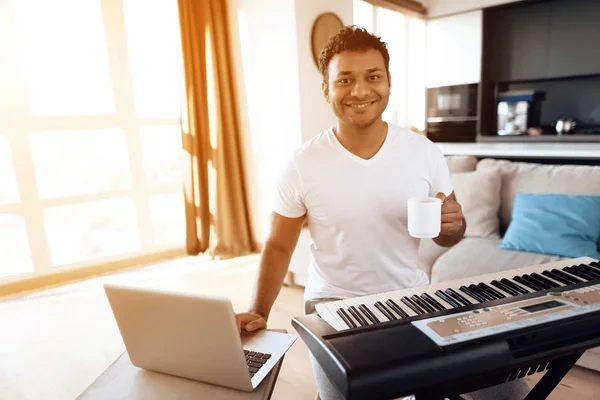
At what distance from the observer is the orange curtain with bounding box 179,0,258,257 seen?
11.4 feet

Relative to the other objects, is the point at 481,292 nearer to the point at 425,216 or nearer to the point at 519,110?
the point at 425,216

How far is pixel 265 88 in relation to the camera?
11.5ft

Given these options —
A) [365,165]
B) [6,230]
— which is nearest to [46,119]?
[6,230]

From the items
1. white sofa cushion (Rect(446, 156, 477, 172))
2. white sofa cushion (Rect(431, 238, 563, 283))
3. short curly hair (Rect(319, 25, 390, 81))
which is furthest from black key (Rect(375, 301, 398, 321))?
white sofa cushion (Rect(446, 156, 477, 172))

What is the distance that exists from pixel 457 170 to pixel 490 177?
0.29 meters

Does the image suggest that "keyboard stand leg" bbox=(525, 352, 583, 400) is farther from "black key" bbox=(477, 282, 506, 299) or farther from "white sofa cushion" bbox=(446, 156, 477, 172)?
"white sofa cushion" bbox=(446, 156, 477, 172)

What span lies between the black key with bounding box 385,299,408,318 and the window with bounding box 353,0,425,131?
4.15m

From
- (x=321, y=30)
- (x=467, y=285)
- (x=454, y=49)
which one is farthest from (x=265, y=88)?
(x=454, y=49)

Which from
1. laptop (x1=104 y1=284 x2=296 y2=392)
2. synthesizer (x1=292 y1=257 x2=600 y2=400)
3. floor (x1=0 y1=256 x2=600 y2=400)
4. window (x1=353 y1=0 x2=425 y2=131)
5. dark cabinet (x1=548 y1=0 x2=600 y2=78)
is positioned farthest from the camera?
window (x1=353 y1=0 x2=425 y2=131)

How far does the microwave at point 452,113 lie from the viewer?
525 centimetres

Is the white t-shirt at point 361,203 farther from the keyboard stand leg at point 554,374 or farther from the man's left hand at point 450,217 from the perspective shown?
the keyboard stand leg at point 554,374

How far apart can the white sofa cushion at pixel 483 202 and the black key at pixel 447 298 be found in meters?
1.67

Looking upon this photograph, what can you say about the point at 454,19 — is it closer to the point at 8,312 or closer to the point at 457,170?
the point at 457,170

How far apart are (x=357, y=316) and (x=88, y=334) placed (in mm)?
2221
